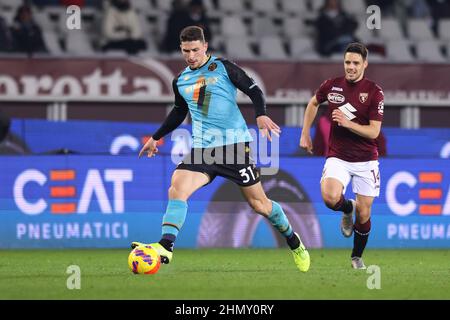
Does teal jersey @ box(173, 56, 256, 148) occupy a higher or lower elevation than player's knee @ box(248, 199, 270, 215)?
higher

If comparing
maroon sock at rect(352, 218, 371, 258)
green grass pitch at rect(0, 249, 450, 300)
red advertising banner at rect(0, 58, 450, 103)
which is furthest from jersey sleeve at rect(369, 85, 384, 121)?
red advertising banner at rect(0, 58, 450, 103)

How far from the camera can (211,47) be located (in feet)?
64.8

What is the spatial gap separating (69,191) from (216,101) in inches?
181

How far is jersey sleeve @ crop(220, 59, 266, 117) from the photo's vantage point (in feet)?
33.1

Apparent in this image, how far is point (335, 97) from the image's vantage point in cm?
1084

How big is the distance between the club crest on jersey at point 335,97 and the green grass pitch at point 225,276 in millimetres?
1557

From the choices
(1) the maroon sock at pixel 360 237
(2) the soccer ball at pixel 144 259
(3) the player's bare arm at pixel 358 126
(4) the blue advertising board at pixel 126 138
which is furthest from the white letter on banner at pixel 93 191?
(2) the soccer ball at pixel 144 259

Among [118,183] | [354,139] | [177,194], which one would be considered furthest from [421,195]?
[177,194]

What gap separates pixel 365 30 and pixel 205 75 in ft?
36.1

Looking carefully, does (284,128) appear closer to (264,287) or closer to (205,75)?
(205,75)

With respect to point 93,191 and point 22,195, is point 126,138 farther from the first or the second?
point 22,195

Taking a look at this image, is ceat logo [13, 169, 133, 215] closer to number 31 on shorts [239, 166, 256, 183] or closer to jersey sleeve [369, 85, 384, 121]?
number 31 on shorts [239, 166, 256, 183]

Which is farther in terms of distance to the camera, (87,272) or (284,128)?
(284,128)
